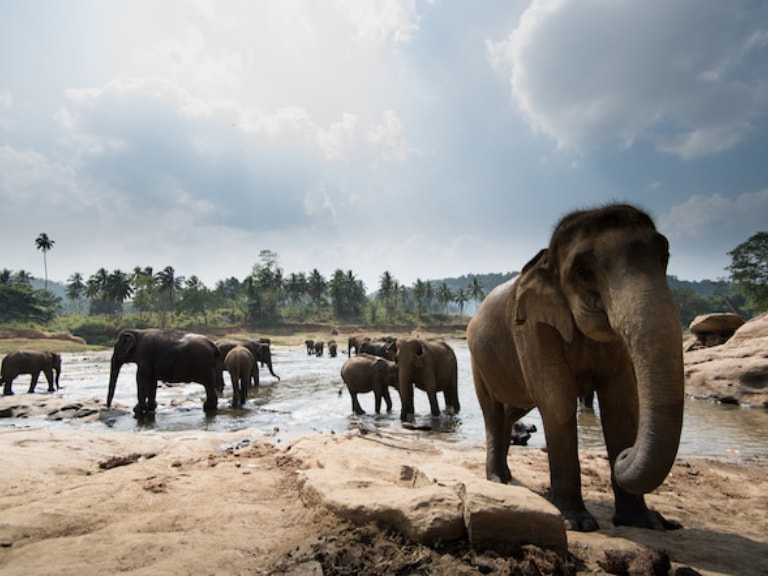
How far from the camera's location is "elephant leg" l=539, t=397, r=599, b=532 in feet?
12.8

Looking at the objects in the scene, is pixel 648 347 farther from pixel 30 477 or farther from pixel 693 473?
pixel 30 477

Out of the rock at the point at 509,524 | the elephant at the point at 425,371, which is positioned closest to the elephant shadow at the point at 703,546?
the rock at the point at 509,524

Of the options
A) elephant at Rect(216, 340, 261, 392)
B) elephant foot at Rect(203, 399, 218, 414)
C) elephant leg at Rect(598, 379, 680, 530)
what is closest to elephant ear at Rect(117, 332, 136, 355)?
elephant at Rect(216, 340, 261, 392)

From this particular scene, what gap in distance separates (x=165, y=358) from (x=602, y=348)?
12978 mm

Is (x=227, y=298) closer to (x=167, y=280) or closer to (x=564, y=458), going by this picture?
(x=167, y=280)

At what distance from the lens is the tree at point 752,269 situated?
4688 centimetres

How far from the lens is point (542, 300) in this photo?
4070mm

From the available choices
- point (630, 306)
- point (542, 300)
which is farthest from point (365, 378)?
point (630, 306)

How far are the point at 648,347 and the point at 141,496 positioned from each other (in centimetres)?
475

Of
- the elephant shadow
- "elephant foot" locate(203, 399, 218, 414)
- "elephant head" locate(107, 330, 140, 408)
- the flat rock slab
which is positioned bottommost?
"elephant foot" locate(203, 399, 218, 414)

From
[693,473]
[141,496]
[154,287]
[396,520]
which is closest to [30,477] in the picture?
[141,496]

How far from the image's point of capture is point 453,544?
2.93 m

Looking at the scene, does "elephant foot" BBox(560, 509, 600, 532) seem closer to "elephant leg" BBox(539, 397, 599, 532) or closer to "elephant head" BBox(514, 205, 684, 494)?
"elephant leg" BBox(539, 397, 599, 532)

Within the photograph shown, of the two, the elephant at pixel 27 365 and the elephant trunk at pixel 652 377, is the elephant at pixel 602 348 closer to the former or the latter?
the elephant trunk at pixel 652 377
